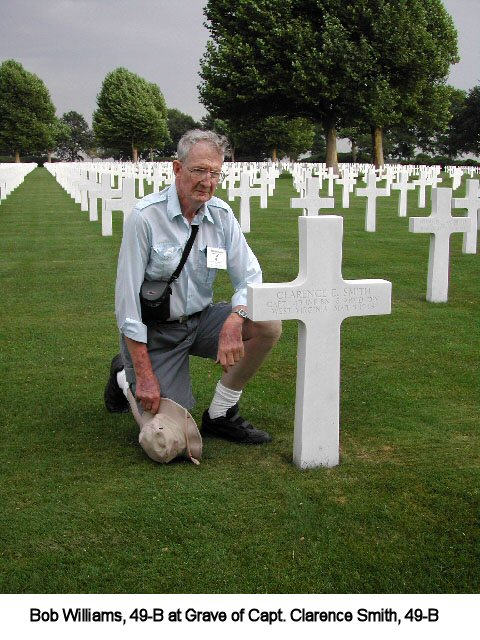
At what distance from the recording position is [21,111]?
78312 millimetres

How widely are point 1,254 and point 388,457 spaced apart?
8638mm

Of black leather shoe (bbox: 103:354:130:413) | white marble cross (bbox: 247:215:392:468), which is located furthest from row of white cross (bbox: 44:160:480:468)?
black leather shoe (bbox: 103:354:130:413)

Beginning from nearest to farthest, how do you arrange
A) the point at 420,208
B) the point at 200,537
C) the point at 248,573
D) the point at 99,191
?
1. the point at 248,573
2. the point at 200,537
3. the point at 99,191
4. the point at 420,208

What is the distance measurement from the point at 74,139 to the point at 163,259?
405 ft

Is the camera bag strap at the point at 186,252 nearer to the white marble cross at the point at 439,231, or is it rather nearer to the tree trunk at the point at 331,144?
the white marble cross at the point at 439,231

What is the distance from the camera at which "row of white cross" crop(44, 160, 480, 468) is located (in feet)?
11.3

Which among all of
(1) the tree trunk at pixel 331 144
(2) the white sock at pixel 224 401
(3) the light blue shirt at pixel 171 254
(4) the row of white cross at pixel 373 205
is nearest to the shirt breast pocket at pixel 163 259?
(3) the light blue shirt at pixel 171 254

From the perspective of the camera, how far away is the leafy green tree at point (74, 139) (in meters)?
114

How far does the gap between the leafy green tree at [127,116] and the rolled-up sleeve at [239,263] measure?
2791 inches

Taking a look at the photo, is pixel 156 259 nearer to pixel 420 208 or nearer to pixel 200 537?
pixel 200 537

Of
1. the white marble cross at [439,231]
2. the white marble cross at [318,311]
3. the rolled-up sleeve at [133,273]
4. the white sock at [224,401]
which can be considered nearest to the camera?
the white marble cross at [318,311]

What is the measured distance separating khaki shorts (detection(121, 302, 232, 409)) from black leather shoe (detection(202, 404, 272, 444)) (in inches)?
8.4

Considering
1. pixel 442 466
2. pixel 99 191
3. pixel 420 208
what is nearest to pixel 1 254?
pixel 99 191

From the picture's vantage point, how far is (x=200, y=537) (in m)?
3.06
